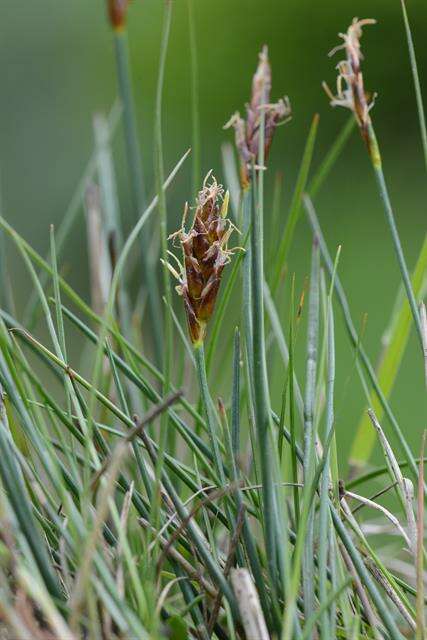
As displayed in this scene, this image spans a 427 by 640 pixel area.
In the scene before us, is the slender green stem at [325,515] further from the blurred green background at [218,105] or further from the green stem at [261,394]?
the blurred green background at [218,105]

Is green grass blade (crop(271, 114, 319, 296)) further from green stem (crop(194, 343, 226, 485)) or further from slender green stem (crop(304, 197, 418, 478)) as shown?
green stem (crop(194, 343, 226, 485))

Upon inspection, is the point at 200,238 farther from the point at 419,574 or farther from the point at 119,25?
the point at 119,25

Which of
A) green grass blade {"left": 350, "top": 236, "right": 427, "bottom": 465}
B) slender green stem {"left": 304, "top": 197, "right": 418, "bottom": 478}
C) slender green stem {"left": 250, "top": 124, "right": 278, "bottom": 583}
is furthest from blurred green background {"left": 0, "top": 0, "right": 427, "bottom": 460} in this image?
slender green stem {"left": 250, "top": 124, "right": 278, "bottom": 583}

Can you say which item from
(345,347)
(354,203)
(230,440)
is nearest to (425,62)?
(354,203)

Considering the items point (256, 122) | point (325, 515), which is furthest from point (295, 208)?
point (325, 515)

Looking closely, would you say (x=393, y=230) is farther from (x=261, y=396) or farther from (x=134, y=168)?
(x=134, y=168)

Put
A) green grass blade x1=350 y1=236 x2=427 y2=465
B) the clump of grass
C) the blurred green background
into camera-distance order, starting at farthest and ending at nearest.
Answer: the blurred green background → green grass blade x1=350 y1=236 x2=427 y2=465 → the clump of grass
